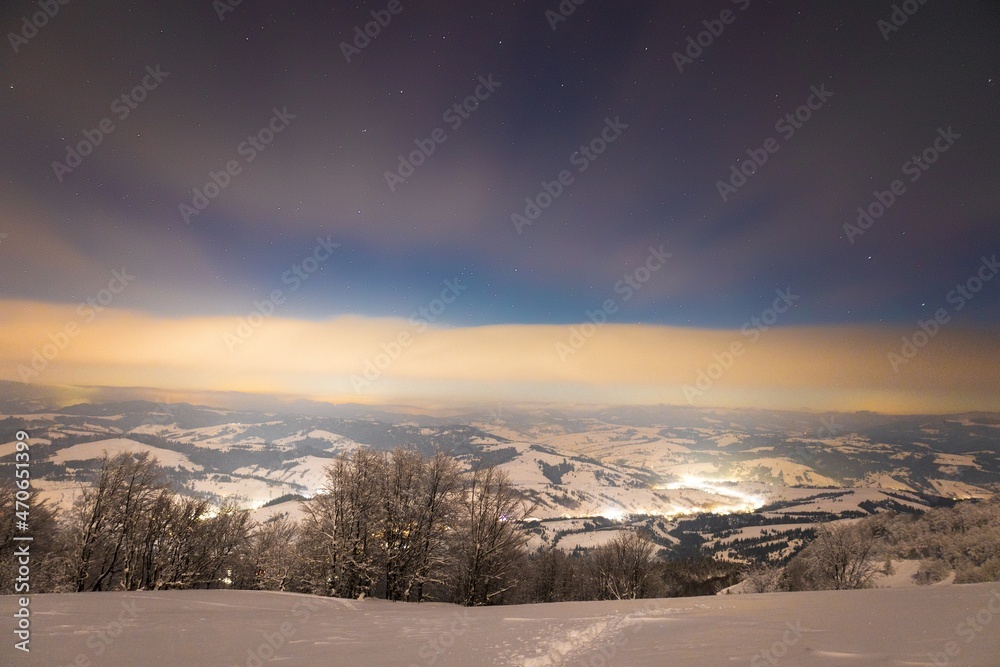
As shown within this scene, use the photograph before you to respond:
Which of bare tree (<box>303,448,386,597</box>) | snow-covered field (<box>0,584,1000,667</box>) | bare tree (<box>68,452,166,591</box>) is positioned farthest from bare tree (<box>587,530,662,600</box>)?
bare tree (<box>68,452,166,591</box>)

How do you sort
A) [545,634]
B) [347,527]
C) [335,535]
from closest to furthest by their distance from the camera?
[545,634] → [335,535] → [347,527]

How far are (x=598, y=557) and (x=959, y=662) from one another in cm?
4467

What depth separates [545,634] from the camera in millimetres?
6293

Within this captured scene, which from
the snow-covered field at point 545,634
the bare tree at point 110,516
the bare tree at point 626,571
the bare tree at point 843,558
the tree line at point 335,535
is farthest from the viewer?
the bare tree at point 626,571

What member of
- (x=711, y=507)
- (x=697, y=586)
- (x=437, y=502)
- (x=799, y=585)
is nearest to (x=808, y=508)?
(x=711, y=507)

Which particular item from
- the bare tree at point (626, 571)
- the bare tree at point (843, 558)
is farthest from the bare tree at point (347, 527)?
the bare tree at point (843, 558)

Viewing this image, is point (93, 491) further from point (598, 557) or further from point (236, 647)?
point (598, 557)

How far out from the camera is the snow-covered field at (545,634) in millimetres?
4598

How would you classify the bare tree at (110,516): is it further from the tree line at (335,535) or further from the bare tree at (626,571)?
the bare tree at (626,571)

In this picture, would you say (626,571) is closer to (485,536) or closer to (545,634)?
(485,536)

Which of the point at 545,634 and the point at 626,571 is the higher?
the point at 545,634

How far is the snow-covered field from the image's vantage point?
4598 mm

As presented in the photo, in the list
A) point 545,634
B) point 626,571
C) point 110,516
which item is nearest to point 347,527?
point 110,516

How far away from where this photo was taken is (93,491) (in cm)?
2398
